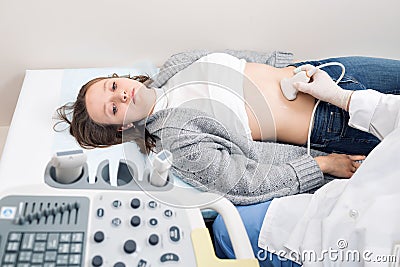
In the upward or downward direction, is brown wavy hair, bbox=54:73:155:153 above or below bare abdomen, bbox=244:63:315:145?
below

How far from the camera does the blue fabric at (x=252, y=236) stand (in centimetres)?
128

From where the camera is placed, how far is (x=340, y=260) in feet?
3.49

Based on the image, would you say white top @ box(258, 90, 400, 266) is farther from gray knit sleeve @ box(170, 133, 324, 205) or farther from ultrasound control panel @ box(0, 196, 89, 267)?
ultrasound control panel @ box(0, 196, 89, 267)

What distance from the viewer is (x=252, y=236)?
4.32ft

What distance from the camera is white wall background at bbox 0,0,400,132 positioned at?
1709mm

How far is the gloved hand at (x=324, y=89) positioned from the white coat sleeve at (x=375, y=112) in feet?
0.25

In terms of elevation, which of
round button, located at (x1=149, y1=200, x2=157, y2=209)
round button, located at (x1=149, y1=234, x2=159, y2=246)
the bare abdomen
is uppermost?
round button, located at (x1=149, y1=200, x2=157, y2=209)

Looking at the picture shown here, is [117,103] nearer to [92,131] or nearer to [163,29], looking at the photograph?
[92,131]

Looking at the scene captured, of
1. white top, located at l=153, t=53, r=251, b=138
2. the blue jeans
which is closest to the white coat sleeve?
the blue jeans

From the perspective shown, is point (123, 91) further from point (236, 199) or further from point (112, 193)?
point (112, 193)

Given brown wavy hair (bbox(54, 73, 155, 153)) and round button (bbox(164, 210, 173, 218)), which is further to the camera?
brown wavy hair (bbox(54, 73, 155, 153))

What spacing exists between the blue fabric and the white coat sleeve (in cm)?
34

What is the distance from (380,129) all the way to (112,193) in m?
0.77

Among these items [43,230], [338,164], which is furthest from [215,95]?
[43,230]
